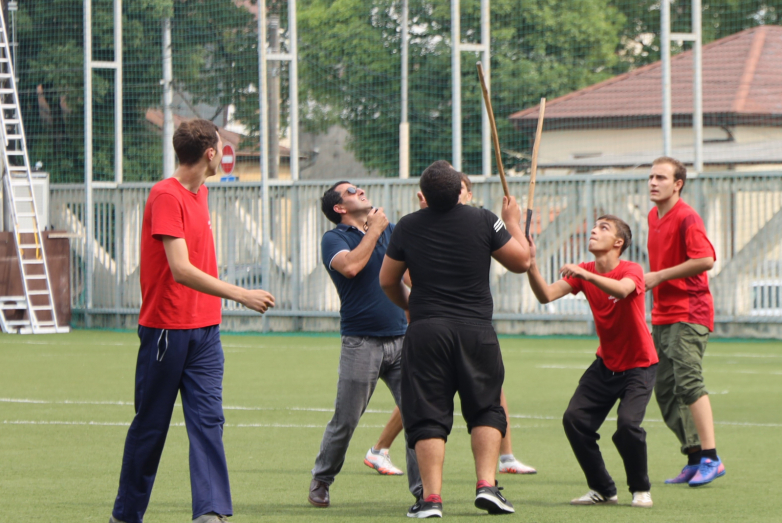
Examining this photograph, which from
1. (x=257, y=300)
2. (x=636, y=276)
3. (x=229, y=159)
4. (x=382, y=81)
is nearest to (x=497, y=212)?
(x=382, y=81)

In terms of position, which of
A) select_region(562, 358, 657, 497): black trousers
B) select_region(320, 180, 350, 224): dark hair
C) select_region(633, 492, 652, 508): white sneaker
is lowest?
select_region(633, 492, 652, 508): white sneaker

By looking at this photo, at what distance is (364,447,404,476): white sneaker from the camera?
26.5 feet

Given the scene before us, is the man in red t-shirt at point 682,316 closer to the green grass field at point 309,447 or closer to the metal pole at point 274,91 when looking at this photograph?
the green grass field at point 309,447

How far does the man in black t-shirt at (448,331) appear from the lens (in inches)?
247

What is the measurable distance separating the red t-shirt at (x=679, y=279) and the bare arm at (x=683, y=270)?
0.07 metres

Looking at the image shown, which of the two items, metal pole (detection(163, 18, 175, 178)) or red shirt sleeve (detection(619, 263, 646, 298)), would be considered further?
metal pole (detection(163, 18, 175, 178))

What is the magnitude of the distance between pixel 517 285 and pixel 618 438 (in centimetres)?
1282

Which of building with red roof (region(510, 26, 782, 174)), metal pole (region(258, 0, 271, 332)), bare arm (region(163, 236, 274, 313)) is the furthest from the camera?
metal pole (region(258, 0, 271, 332))

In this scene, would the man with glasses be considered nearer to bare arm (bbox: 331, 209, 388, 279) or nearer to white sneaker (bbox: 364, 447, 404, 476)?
bare arm (bbox: 331, 209, 388, 279)

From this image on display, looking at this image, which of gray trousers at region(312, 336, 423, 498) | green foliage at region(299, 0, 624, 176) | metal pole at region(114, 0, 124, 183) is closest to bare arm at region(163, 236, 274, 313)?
gray trousers at region(312, 336, 423, 498)

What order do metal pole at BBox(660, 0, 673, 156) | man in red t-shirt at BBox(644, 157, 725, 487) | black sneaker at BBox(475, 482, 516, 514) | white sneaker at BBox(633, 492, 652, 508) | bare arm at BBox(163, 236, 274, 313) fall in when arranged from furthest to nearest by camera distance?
metal pole at BBox(660, 0, 673, 156), man in red t-shirt at BBox(644, 157, 725, 487), white sneaker at BBox(633, 492, 652, 508), black sneaker at BBox(475, 482, 516, 514), bare arm at BBox(163, 236, 274, 313)

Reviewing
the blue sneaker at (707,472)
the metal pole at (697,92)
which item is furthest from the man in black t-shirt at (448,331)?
the metal pole at (697,92)

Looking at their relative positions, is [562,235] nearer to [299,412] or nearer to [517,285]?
[517,285]

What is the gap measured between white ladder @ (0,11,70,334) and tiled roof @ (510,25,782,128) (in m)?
8.09
